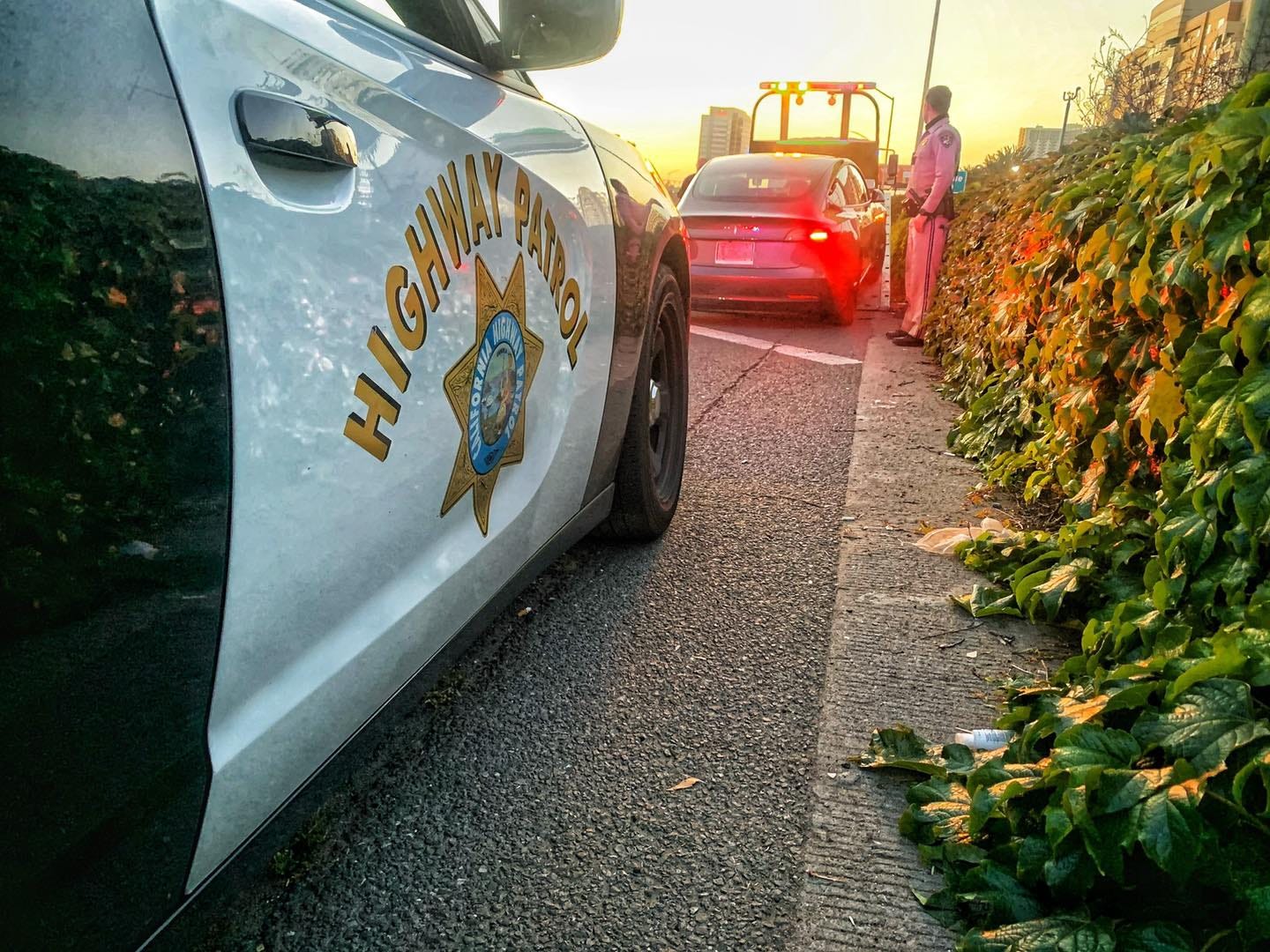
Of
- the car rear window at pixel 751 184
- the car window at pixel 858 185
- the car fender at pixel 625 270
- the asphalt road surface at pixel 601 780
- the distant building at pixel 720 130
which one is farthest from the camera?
the distant building at pixel 720 130

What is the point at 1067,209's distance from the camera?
133 inches

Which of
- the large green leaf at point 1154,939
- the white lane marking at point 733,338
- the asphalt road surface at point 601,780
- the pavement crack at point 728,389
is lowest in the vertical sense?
the white lane marking at point 733,338

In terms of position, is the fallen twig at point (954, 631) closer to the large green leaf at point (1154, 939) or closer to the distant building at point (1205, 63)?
the large green leaf at point (1154, 939)

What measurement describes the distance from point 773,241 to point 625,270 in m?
6.13

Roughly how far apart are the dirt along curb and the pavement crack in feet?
3.20

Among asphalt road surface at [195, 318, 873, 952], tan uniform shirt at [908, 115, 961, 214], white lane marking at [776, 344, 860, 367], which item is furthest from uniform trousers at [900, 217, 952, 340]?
asphalt road surface at [195, 318, 873, 952]

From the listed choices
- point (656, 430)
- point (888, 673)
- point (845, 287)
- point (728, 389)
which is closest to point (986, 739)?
point (888, 673)

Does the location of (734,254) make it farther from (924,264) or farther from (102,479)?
(102,479)

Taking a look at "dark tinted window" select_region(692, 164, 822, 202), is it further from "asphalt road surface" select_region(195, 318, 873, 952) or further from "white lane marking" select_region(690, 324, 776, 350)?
"asphalt road surface" select_region(195, 318, 873, 952)

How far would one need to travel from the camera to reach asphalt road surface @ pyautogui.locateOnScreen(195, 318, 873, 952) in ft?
5.62

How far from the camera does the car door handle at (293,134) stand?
1.17m

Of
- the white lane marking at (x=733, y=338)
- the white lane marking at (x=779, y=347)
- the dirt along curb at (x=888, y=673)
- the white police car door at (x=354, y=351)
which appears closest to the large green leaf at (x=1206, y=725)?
the dirt along curb at (x=888, y=673)

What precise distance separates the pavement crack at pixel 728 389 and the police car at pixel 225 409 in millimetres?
3202

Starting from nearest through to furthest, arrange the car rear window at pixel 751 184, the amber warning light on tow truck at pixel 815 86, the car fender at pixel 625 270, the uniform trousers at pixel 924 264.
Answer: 1. the car fender at pixel 625 270
2. the uniform trousers at pixel 924 264
3. the car rear window at pixel 751 184
4. the amber warning light on tow truck at pixel 815 86
